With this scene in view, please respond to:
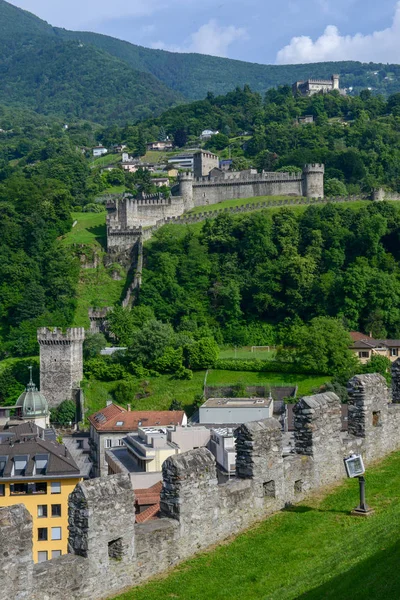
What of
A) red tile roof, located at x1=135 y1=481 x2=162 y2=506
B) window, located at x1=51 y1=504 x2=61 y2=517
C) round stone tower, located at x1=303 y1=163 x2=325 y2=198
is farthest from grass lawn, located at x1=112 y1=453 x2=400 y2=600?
round stone tower, located at x1=303 y1=163 x2=325 y2=198

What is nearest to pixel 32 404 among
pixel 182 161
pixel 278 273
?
pixel 278 273

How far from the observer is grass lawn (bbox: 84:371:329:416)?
6397 cm

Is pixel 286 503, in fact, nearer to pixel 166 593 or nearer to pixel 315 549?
pixel 315 549

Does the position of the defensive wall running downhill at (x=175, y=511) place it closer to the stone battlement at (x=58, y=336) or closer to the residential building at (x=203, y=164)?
the stone battlement at (x=58, y=336)

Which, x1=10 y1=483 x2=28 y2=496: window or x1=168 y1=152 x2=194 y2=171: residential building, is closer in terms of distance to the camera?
x1=10 y1=483 x2=28 y2=496: window

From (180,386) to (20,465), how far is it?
27.6 meters

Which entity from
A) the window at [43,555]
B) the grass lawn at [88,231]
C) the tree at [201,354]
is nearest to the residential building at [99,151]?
the grass lawn at [88,231]

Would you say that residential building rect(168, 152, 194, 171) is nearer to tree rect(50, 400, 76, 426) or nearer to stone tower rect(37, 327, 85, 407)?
stone tower rect(37, 327, 85, 407)

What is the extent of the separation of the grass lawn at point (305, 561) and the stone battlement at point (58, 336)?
55.8m

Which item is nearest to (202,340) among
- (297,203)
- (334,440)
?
(297,203)

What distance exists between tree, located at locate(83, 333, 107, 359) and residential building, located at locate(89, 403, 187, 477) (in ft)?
47.8

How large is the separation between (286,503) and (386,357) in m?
52.4

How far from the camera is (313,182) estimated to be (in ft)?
319

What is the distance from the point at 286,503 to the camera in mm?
14586
